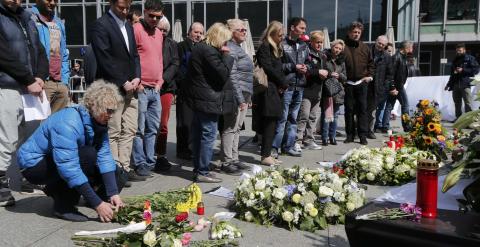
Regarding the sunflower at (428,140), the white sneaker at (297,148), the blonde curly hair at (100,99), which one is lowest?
the white sneaker at (297,148)

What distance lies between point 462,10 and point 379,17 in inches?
261

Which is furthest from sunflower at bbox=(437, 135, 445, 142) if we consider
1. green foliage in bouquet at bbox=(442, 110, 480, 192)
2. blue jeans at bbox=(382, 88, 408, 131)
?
blue jeans at bbox=(382, 88, 408, 131)

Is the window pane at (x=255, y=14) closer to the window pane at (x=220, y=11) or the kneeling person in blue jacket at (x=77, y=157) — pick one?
the window pane at (x=220, y=11)

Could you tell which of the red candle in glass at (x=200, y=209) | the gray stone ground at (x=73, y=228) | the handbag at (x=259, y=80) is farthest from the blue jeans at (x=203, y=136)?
the red candle in glass at (x=200, y=209)

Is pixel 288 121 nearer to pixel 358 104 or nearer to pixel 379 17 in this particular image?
pixel 358 104

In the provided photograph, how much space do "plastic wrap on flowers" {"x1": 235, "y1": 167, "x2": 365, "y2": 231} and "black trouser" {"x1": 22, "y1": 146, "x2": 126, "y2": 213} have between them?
1251 mm

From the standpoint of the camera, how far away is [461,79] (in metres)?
12.2

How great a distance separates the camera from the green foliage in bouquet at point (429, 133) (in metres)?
6.14

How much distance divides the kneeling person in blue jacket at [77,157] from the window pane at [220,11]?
22784 mm

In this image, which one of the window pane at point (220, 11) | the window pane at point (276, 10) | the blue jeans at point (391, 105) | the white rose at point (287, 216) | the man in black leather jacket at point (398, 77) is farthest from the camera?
the window pane at point (220, 11)

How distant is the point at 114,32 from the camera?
4.98 metres

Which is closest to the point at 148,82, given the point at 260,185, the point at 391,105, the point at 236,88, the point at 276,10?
the point at 236,88

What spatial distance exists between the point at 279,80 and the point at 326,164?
1.30 meters

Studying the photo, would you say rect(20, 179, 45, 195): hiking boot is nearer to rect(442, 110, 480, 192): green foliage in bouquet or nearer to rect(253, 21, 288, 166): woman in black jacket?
rect(253, 21, 288, 166): woman in black jacket
